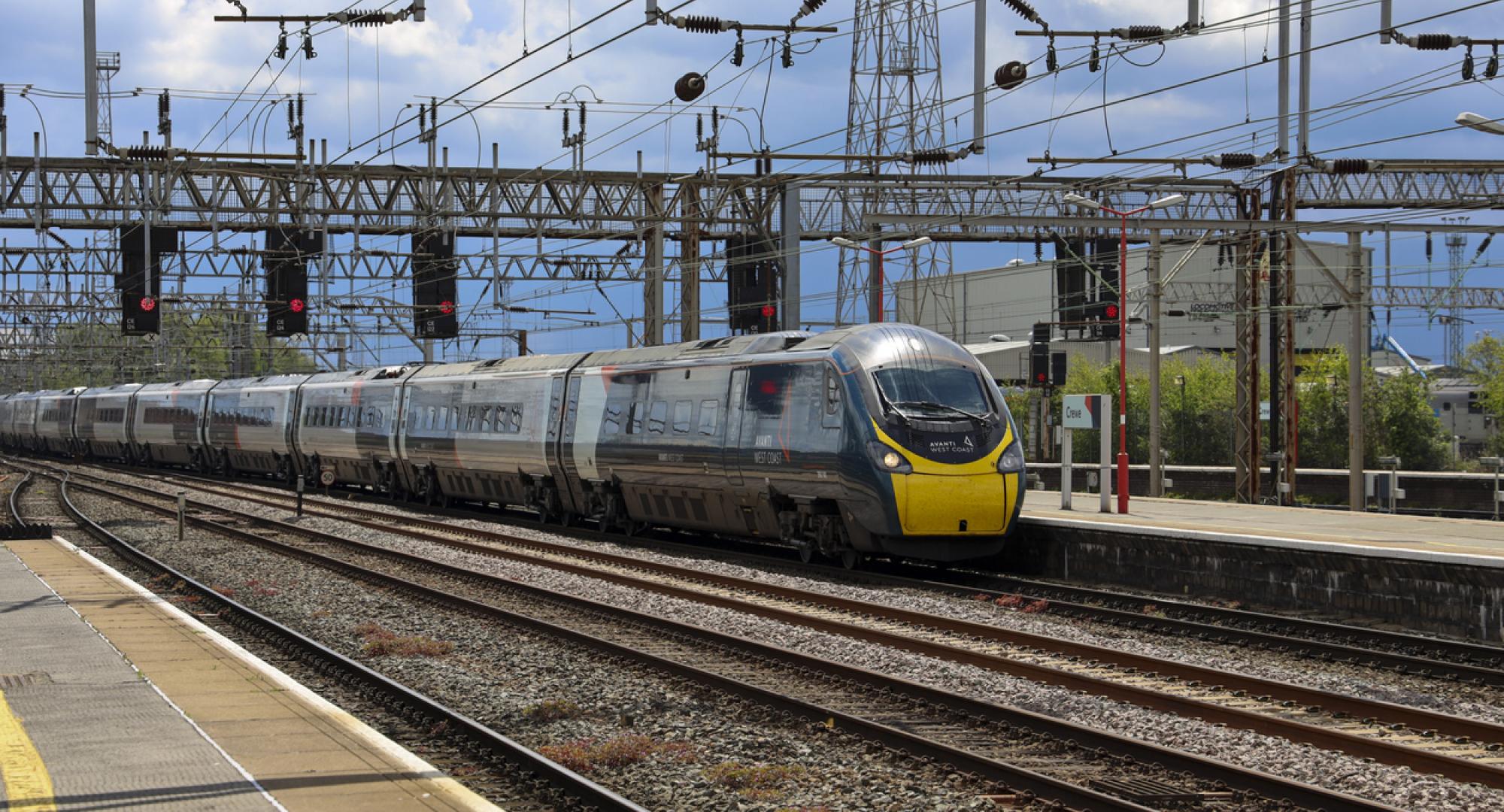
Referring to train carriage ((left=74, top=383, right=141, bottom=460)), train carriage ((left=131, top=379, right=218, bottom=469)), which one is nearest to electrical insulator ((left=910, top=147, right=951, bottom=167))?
train carriage ((left=131, top=379, right=218, bottom=469))

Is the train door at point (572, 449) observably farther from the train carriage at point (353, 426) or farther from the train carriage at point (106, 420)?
the train carriage at point (106, 420)

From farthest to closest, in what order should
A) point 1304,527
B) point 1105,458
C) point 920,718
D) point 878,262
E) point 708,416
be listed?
point 878,262 < point 1105,458 < point 708,416 < point 1304,527 < point 920,718

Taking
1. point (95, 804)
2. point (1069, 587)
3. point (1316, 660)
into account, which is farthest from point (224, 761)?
point (1069, 587)

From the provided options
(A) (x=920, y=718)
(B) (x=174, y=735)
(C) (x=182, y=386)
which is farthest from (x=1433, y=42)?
(C) (x=182, y=386)

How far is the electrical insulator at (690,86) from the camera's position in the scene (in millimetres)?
29297

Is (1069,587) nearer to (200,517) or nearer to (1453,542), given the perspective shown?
(1453,542)

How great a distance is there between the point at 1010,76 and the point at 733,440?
986cm

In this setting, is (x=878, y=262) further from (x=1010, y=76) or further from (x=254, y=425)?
(x=254, y=425)

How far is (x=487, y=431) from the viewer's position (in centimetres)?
3195

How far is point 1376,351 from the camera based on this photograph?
365ft

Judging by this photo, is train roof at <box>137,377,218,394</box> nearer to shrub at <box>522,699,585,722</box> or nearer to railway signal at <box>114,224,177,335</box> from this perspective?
railway signal at <box>114,224,177,335</box>

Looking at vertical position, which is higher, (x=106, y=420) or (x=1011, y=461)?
(x=106, y=420)

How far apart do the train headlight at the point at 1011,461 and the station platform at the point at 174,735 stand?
10.2 metres

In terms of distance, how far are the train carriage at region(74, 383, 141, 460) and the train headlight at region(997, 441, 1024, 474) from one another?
50.7 m
